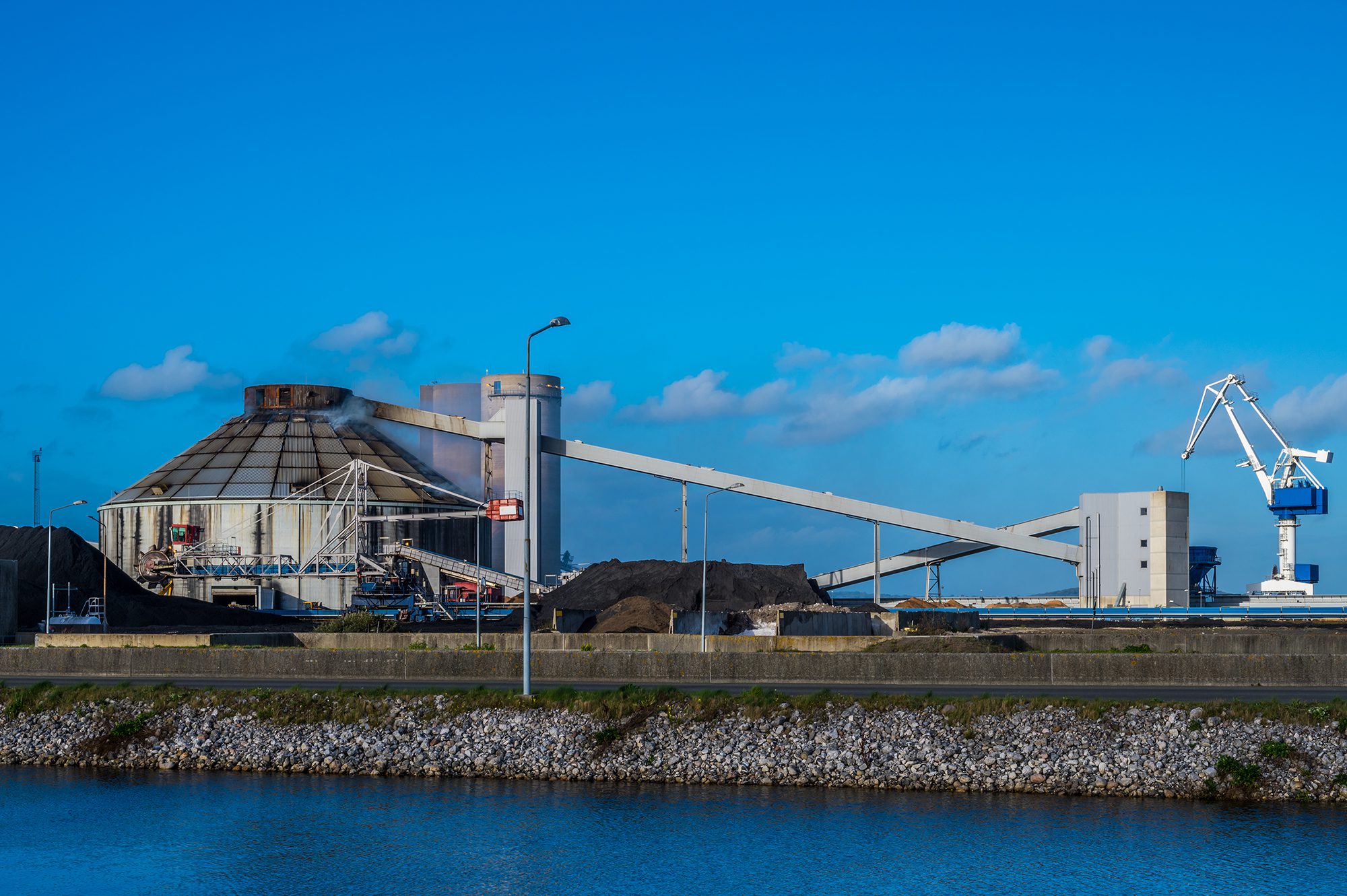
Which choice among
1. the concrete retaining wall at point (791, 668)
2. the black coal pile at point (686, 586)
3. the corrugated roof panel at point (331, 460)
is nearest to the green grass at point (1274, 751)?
the concrete retaining wall at point (791, 668)

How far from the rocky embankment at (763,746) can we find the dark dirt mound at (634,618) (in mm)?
31205

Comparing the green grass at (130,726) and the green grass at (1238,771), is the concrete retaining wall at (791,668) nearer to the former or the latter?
the green grass at (130,726)

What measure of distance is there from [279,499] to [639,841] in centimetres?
8507

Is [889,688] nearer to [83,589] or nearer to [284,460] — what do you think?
[83,589]

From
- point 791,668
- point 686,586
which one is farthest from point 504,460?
point 791,668

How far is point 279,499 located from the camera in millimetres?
101000

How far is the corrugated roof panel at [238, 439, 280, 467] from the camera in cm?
10531

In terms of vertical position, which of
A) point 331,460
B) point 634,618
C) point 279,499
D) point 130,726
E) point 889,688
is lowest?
point 130,726

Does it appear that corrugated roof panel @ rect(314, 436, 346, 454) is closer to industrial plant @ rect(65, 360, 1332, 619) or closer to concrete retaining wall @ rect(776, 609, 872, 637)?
industrial plant @ rect(65, 360, 1332, 619)

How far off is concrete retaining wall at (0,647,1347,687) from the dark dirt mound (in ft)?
74.7

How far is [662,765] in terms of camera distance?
84.6 feet

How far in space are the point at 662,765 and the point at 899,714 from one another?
465 cm

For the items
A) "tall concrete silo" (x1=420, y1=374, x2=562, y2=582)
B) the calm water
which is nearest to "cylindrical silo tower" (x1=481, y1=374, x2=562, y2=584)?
"tall concrete silo" (x1=420, y1=374, x2=562, y2=582)

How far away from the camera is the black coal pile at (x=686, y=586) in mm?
73750
